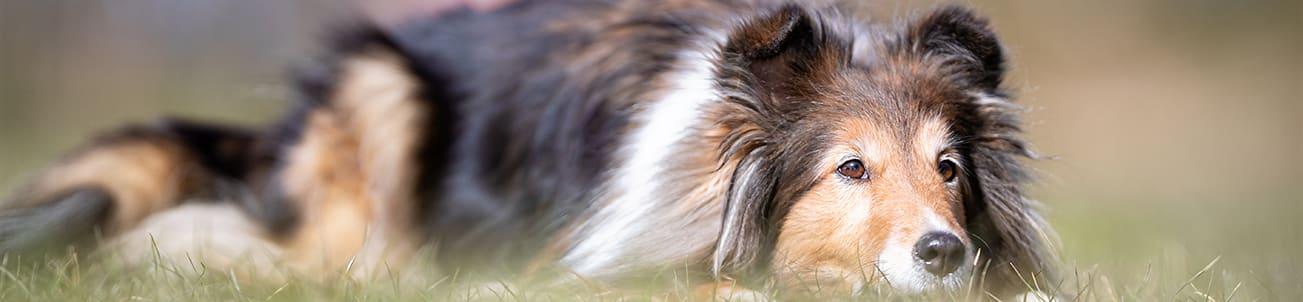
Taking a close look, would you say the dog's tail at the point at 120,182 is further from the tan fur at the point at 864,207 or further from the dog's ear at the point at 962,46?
the dog's ear at the point at 962,46

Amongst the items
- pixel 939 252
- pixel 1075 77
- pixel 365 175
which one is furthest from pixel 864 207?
pixel 1075 77

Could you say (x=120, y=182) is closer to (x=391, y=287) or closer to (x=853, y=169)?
(x=391, y=287)

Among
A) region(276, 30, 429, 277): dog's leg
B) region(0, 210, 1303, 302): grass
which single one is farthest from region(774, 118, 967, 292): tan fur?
region(276, 30, 429, 277): dog's leg

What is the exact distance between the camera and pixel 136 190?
4434 millimetres

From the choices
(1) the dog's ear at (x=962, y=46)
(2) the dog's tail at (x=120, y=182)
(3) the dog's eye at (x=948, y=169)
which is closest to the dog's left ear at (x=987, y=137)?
(1) the dog's ear at (x=962, y=46)

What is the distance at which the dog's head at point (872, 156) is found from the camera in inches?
118

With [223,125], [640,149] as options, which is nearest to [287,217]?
[223,125]

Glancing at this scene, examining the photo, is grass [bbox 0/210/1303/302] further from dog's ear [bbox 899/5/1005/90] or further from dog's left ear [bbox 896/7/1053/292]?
dog's ear [bbox 899/5/1005/90]

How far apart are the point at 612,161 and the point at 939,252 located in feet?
3.85

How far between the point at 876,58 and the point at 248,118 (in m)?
9.53

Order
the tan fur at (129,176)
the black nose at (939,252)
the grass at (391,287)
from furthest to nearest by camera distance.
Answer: the tan fur at (129,176) < the grass at (391,287) < the black nose at (939,252)

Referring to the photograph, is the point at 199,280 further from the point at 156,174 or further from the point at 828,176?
the point at 828,176

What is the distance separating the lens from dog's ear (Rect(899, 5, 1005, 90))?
3381mm

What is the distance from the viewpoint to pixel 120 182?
14.4 ft
